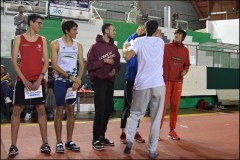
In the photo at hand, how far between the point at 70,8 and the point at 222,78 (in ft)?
18.7

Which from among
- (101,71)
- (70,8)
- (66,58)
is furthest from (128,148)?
(70,8)

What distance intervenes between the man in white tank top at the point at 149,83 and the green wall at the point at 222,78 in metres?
7.60

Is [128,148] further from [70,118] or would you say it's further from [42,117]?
[42,117]

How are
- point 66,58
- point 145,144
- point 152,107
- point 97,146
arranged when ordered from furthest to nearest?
1. point 145,144
2. point 97,146
3. point 66,58
4. point 152,107

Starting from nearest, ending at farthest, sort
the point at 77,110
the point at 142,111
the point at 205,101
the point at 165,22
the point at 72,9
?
the point at 142,111 → the point at 77,110 → the point at 205,101 → the point at 72,9 → the point at 165,22

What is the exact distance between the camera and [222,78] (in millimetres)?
11172

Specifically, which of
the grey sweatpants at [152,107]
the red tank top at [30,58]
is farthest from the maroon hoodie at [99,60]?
the red tank top at [30,58]


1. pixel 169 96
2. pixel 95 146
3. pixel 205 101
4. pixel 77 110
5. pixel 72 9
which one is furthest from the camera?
pixel 72 9

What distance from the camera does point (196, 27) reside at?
60.5 feet

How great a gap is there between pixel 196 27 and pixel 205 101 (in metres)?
8.77

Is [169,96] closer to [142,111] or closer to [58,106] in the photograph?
[142,111]

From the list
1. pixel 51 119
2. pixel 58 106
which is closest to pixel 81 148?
pixel 58 106

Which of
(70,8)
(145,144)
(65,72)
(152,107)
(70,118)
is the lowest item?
(145,144)

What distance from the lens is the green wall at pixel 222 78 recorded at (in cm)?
1091
